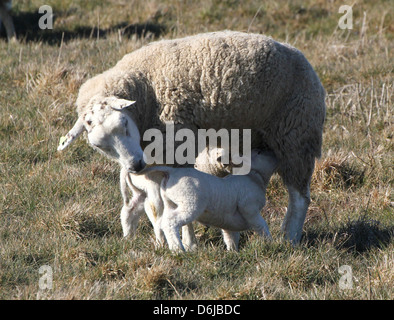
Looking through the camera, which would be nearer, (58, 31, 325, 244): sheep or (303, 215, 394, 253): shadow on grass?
(58, 31, 325, 244): sheep

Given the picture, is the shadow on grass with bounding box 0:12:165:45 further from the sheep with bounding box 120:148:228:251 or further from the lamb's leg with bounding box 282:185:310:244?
the lamb's leg with bounding box 282:185:310:244

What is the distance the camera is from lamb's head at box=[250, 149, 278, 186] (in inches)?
196

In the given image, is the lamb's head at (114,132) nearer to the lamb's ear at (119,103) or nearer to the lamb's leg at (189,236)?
the lamb's ear at (119,103)

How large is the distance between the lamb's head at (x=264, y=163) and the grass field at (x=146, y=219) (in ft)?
1.70

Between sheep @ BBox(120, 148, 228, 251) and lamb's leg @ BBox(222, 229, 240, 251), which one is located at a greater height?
sheep @ BBox(120, 148, 228, 251)

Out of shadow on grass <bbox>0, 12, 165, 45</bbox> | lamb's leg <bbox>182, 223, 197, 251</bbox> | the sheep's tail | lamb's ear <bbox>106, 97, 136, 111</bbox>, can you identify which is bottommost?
shadow on grass <bbox>0, 12, 165, 45</bbox>

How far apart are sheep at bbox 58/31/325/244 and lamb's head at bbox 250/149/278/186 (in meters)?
0.06

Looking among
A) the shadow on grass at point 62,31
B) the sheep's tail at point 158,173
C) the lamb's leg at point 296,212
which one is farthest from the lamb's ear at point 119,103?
the shadow on grass at point 62,31

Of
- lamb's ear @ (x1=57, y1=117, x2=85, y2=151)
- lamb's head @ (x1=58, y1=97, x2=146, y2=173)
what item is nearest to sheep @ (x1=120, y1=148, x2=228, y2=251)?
lamb's head @ (x1=58, y1=97, x2=146, y2=173)

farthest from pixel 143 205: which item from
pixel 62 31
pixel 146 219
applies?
pixel 62 31

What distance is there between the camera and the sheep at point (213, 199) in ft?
14.5

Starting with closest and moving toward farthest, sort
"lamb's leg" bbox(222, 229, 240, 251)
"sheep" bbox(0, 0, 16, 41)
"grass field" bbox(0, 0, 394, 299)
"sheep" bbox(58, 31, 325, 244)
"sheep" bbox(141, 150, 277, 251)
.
→ "grass field" bbox(0, 0, 394, 299) → "sheep" bbox(141, 150, 277, 251) → "sheep" bbox(58, 31, 325, 244) → "lamb's leg" bbox(222, 229, 240, 251) → "sheep" bbox(0, 0, 16, 41)

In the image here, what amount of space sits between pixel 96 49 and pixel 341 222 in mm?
5176

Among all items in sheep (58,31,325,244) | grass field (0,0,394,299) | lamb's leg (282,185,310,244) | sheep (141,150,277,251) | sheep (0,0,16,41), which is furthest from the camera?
sheep (0,0,16,41)
